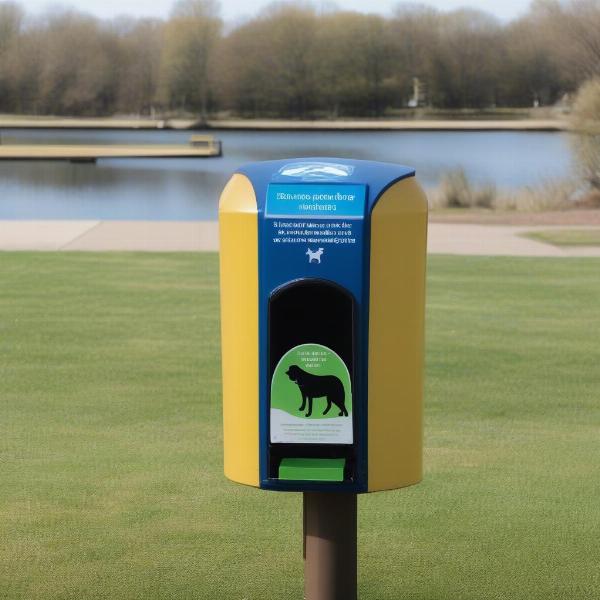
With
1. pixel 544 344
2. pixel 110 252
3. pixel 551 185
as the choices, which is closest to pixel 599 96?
pixel 551 185

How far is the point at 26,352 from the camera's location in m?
8.66

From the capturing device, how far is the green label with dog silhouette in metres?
3.44

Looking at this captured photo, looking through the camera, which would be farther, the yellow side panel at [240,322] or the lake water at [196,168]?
the lake water at [196,168]

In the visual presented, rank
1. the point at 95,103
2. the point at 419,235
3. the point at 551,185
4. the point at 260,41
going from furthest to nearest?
the point at 260,41 < the point at 95,103 < the point at 551,185 < the point at 419,235

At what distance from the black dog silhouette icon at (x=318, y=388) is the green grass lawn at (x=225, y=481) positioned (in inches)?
42.8

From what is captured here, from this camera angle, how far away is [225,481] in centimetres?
560

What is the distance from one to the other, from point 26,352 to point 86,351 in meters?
0.39

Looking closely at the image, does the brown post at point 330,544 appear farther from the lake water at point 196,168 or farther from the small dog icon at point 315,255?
the lake water at point 196,168

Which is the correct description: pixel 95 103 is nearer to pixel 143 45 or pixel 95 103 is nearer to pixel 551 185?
pixel 143 45

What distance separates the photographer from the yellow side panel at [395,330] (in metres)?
3.47

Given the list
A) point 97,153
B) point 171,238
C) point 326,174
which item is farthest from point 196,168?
point 326,174

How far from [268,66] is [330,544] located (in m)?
122

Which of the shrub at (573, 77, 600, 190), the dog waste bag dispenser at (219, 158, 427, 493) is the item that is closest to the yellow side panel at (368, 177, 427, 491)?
the dog waste bag dispenser at (219, 158, 427, 493)

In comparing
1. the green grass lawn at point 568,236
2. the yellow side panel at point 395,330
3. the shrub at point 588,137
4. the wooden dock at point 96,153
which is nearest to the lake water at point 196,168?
the shrub at point 588,137
